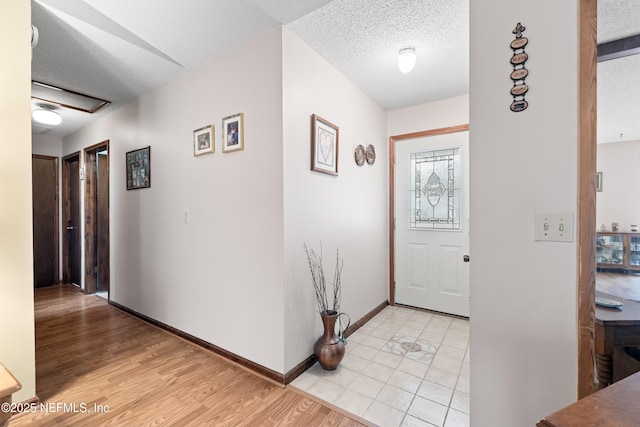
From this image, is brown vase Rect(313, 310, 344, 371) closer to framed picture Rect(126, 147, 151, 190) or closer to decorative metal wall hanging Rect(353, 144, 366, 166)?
decorative metal wall hanging Rect(353, 144, 366, 166)

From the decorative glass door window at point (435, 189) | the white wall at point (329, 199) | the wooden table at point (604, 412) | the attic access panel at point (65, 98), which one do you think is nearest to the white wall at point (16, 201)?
the attic access panel at point (65, 98)

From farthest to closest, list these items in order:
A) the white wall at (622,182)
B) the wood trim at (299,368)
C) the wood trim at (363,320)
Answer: the wood trim at (363,320) < the wood trim at (299,368) < the white wall at (622,182)

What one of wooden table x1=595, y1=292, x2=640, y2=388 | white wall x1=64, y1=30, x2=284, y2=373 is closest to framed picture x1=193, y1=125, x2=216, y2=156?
white wall x1=64, y1=30, x2=284, y2=373

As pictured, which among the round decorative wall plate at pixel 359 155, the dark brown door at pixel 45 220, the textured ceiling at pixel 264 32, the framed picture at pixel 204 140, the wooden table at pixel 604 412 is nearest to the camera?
the wooden table at pixel 604 412

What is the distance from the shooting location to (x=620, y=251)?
3.66ft

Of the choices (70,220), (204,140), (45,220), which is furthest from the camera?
(70,220)

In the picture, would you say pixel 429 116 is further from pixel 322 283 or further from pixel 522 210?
pixel 522 210

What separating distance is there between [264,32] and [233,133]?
727mm

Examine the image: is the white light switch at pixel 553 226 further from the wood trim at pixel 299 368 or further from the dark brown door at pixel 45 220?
the dark brown door at pixel 45 220

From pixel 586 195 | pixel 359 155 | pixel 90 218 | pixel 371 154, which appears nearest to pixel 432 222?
pixel 371 154

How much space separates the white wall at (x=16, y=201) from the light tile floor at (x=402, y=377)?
66.4 inches

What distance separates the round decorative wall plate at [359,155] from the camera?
109 inches

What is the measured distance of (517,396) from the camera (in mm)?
1086

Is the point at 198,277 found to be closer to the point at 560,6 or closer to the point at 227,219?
the point at 227,219
